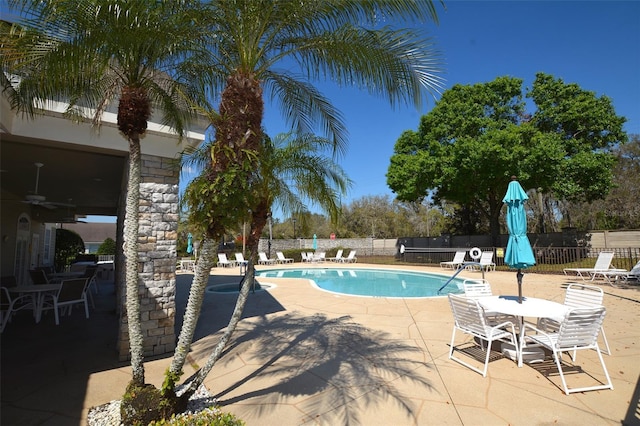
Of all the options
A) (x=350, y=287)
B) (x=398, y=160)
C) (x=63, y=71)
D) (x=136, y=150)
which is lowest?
(x=350, y=287)

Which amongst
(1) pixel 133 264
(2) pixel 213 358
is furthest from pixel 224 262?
(1) pixel 133 264

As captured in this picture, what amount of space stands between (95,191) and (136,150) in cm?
908

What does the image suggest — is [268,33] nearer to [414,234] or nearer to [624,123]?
[624,123]

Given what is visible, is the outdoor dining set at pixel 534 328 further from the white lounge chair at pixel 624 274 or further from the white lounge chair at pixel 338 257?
the white lounge chair at pixel 338 257

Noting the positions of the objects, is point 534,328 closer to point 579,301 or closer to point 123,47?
point 579,301

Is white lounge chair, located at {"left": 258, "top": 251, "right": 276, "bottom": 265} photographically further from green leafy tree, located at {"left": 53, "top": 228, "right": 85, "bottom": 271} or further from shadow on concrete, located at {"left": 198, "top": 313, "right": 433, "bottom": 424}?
shadow on concrete, located at {"left": 198, "top": 313, "right": 433, "bottom": 424}

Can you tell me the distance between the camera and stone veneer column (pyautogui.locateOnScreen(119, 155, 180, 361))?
204 inches

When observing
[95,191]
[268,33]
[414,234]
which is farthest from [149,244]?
[414,234]

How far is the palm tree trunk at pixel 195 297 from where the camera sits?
309cm

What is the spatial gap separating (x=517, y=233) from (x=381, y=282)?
9923 millimetres

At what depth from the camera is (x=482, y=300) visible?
539cm

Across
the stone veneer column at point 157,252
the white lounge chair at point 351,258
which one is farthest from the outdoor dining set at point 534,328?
the white lounge chair at point 351,258

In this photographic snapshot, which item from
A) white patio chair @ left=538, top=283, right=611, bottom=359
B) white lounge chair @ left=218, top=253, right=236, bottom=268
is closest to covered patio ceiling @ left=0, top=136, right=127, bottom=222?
white patio chair @ left=538, top=283, right=611, bottom=359

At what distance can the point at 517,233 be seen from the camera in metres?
5.91
